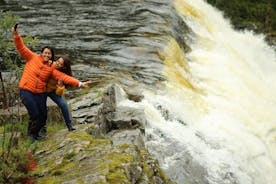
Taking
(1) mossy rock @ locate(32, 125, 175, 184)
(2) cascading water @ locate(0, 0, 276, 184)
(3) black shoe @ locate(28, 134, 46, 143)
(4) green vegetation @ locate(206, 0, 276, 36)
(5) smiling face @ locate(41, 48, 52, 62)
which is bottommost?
(4) green vegetation @ locate(206, 0, 276, 36)

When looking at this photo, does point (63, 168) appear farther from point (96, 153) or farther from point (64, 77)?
point (64, 77)

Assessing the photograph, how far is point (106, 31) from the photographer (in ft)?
63.6

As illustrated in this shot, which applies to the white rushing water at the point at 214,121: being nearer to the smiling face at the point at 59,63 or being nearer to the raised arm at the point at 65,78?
the raised arm at the point at 65,78

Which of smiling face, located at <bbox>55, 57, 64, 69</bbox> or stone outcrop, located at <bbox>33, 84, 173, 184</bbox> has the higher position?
smiling face, located at <bbox>55, 57, 64, 69</bbox>

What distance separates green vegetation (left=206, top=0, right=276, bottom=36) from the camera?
3052cm

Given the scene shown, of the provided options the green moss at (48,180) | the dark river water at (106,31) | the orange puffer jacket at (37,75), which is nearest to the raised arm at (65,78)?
the orange puffer jacket at (37,75)

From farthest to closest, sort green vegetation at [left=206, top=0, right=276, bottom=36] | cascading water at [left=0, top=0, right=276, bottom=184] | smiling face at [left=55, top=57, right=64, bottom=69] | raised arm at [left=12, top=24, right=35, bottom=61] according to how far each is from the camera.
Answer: green vegetation at [left=206, top=0, right=276, bottom=36] < cascading water at [left=0, top=0, right=276, bottom=184] < smiling face at [left=55, top=57, right=64, bottom=69] < raised arm at [left=12, top=24, right=35, bottom=61]

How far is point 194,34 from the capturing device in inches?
868

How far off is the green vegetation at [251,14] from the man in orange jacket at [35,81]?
22871mm

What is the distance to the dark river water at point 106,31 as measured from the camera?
15477 millimetres

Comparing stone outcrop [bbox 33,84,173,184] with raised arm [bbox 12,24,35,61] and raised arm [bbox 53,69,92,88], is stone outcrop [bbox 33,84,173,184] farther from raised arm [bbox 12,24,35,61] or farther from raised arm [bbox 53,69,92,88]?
raised arm [bbox 12,24,35,61]

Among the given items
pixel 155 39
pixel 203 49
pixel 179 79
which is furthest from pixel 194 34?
pixel 179 79

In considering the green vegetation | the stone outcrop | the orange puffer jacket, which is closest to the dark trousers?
the orange puffer jacket

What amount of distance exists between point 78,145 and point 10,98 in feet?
9.71
